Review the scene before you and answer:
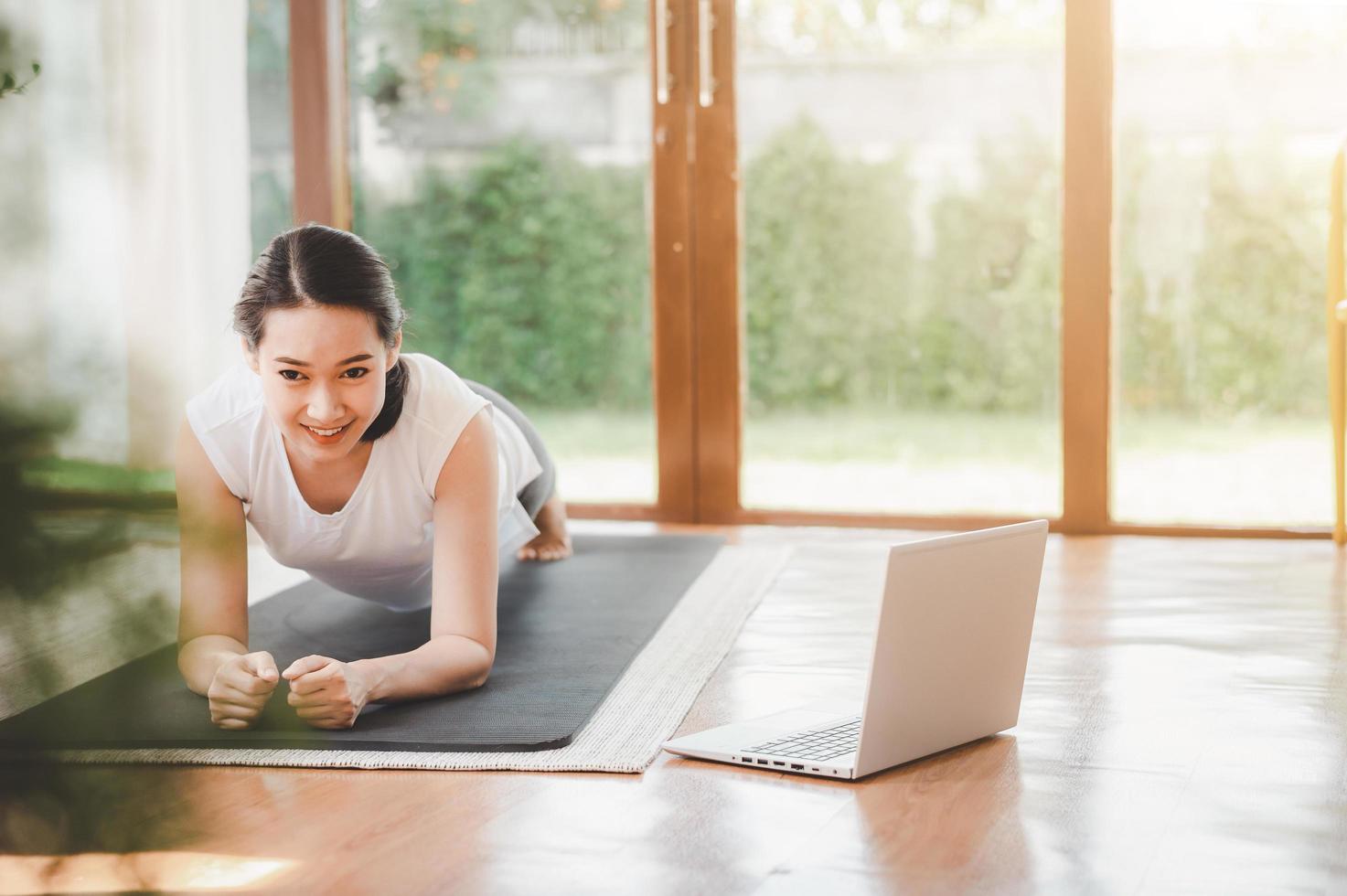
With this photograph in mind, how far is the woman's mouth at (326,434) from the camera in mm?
1842

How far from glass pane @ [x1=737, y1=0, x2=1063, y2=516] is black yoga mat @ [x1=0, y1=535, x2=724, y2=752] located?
0.56 metres

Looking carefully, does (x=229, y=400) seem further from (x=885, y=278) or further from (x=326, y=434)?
(x=885, y=278)

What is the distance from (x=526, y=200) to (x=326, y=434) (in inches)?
76.9

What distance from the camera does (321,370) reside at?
178cm

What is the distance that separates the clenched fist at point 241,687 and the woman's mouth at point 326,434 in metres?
0.28

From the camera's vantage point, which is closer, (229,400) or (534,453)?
(229,400)

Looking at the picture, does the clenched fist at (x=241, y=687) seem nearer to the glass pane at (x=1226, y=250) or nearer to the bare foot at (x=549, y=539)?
the bare foot at (x=549, y=539)

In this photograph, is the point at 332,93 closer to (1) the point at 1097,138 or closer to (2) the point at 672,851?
(1) the point at 1097,138

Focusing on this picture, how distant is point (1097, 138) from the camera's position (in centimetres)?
333

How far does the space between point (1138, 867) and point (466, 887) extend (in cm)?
62

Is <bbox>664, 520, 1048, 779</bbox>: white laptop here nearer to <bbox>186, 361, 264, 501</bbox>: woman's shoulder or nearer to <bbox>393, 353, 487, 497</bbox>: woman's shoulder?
<bbox>393, 353, 487, 497</bbox>: woman's shoulder

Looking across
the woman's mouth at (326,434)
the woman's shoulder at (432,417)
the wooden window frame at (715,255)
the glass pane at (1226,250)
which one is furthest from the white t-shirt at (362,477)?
the glass pane at (1226,250)

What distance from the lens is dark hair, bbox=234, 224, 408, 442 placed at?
1784mm

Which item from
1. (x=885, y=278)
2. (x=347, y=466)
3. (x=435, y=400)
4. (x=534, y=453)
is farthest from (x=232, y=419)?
(x=885, y=278)
